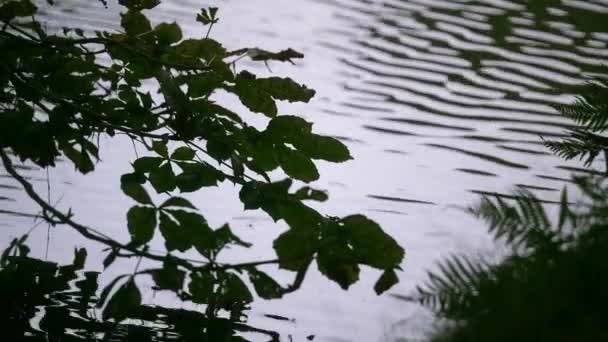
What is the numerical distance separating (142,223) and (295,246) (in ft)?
0.74

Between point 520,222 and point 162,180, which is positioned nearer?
point 520,222

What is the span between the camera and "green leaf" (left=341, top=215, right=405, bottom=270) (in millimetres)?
1287

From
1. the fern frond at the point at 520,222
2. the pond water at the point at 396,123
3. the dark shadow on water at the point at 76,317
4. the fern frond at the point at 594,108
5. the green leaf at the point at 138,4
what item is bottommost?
the dark shadow on water at the point at 76,317

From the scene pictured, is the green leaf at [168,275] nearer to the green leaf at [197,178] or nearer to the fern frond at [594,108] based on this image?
the green leaf at [197,178]

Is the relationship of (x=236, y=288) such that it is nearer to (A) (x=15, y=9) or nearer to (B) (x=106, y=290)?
(B) (x=106, y=290)

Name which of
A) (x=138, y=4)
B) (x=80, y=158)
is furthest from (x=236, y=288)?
(x=138, y=4)

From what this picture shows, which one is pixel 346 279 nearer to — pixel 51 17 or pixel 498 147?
pixel 498 147

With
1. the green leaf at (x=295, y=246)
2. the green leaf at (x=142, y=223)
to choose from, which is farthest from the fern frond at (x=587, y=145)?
the green leaf at (x=142, y=223)

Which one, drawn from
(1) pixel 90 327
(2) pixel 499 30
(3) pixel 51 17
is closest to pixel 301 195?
(1) pixel 90 327

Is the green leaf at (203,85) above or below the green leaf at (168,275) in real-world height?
above

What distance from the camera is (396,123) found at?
4293 millimetres

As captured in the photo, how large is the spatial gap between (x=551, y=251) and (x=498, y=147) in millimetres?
3509

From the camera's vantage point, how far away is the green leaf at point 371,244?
129 cm

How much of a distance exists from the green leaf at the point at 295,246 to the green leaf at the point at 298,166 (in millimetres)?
196
